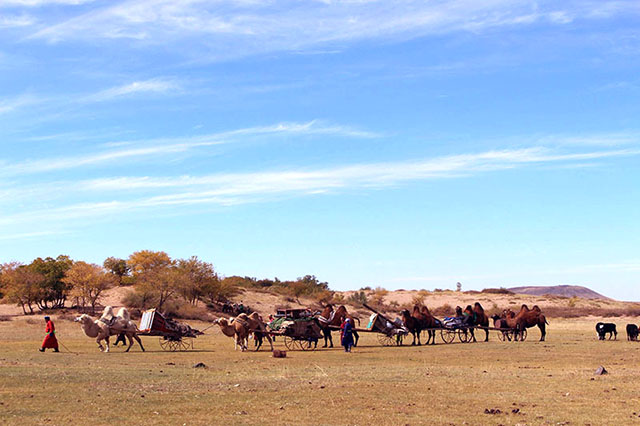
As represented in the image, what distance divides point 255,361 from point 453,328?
53.2 feet

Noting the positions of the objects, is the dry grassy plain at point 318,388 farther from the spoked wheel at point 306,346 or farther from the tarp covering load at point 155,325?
A: the spoked wheel at point 306,346

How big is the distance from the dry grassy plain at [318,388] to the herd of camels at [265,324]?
1082 millimetres

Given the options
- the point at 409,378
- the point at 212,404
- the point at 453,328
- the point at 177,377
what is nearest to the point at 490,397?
the point at 409,378

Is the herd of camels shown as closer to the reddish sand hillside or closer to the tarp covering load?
the tarp covering load

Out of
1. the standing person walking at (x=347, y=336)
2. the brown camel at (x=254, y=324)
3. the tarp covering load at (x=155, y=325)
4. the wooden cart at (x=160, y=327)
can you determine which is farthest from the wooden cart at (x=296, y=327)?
the tarp covering load at (x=155, y=325)

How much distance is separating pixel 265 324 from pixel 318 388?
18.9 metres

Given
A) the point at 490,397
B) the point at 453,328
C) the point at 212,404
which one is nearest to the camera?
the point at 212,404

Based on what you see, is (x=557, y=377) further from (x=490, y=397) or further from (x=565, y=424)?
(x=565, y=424)

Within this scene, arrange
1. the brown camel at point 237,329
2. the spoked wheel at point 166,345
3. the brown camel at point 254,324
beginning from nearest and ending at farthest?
1. the brown camel at point 237,329
2. the brown camel at point 254,324
3. the spoked wheel at point 166,345

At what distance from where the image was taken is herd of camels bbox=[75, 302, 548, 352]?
104 ft

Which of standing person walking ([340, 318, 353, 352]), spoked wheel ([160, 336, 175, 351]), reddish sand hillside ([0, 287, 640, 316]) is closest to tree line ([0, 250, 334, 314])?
reddish sand hillside ([0, 287, 640, 316])

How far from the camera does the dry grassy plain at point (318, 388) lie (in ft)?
46.6

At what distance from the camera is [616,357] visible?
2941 cm

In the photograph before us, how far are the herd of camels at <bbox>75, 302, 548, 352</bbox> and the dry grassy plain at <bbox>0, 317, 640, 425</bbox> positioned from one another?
1082 mm
